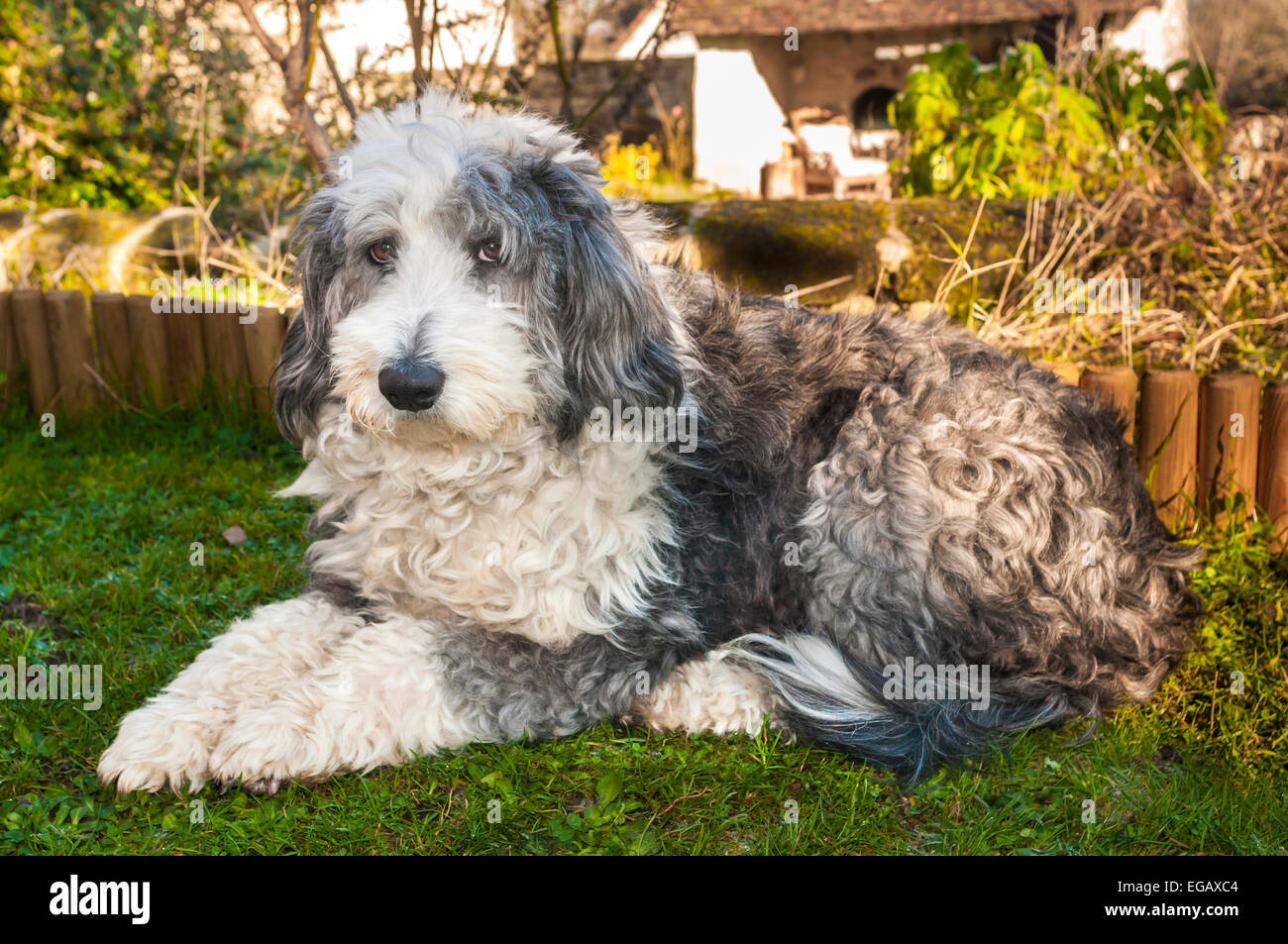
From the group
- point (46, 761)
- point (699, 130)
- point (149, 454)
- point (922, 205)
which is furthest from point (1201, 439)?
point (699, 130)

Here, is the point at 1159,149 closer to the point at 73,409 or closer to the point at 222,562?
the point at 222,562

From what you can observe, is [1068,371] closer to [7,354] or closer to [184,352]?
[184,352]

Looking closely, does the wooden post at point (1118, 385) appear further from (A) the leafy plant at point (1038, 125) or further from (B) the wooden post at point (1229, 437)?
(A) the leafy plant at point (1038, 125)

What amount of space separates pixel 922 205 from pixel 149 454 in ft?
12.0

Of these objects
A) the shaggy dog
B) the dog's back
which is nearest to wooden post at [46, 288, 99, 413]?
the shaggy dog

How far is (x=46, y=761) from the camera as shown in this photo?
2963mm

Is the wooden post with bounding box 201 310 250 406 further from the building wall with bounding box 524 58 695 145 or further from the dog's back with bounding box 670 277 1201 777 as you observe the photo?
the building wall with bounding box 524 58 695 145

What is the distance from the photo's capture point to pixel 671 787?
2.88 meters

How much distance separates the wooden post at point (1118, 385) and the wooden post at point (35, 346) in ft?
14.7

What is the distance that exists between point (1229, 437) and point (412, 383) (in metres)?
3.01

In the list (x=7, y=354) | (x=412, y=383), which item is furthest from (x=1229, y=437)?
(x=7, y=354)

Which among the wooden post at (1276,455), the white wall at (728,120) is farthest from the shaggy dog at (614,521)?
the white wall at (728,120)

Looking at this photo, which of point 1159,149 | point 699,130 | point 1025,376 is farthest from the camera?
point 699,130

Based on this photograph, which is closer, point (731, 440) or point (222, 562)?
point (731, 440)
